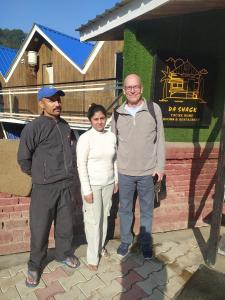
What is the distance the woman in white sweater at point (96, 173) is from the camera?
10.1ft

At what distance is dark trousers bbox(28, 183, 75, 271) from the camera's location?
3.04 metres

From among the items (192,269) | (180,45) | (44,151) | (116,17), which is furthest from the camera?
(180,45)

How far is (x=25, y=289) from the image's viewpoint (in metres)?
3.05

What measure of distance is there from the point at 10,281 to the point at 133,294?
4.21 feet

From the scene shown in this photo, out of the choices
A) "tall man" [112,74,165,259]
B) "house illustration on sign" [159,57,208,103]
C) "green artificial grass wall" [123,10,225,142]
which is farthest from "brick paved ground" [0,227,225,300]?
"house illustration on sign" [159,57,208,103]

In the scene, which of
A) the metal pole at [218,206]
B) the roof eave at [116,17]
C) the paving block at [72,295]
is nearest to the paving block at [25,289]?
the paving block at [72,295]

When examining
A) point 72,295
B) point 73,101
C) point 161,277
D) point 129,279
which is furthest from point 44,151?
point 73,101

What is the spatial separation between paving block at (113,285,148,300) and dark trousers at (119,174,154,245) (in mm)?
649

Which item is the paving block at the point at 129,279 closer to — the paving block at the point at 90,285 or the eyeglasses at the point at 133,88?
the paving block at the point at 90,285

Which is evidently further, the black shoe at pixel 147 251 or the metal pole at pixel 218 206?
the black shoe at pixel 147 251

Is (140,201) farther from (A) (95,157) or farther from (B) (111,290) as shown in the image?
(B) (111,290)

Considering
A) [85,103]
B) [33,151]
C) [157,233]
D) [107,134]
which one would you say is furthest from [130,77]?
[85,103]

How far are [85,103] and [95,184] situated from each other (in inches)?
327

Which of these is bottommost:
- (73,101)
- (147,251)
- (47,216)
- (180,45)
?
(147,251)
